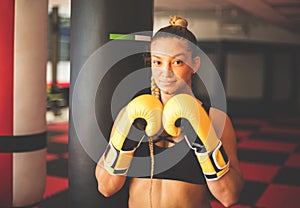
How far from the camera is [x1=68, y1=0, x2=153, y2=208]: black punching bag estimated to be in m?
1.87

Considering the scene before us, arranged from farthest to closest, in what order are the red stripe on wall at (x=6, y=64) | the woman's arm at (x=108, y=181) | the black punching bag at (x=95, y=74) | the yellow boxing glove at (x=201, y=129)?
the red stripe on wall at (x=6, y=64)
the black punching bag at (x=95, y=74)
the woman's arm at (x=108, y=181)
the yellow boxing glove at (x=201, y=129)

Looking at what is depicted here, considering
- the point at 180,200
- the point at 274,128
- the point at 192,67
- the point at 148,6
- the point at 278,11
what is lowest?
the point at 274,128

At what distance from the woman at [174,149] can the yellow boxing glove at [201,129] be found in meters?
0.04

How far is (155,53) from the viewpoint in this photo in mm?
1457

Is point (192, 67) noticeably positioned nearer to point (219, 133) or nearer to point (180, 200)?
point (219, 133)

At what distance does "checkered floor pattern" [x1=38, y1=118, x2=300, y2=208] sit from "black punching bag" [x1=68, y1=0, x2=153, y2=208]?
1289 millimetres

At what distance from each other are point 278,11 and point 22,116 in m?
4.16

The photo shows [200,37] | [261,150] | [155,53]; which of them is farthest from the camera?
[200,37]

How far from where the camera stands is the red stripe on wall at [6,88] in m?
2.76

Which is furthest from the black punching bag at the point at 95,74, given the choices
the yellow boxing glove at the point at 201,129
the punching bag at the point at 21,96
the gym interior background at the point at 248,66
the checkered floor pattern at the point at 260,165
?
the gym interior background at the point at 248,66

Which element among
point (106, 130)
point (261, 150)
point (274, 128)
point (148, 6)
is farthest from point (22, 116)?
point (274, 128)

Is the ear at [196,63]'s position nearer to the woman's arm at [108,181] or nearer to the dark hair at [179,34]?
the dark hair at [179,34]

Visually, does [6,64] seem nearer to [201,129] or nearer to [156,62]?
[156,62]

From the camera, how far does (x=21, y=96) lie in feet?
9.40
